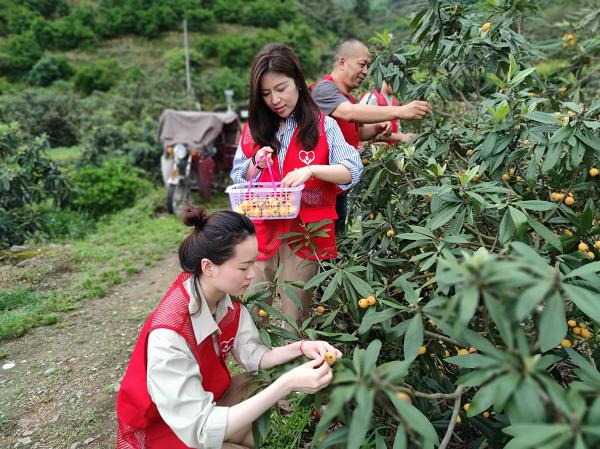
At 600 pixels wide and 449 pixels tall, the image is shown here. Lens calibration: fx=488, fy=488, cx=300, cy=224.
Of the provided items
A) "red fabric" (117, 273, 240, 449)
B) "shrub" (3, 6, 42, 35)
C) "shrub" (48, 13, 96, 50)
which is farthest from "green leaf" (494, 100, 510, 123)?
"shrub" (3, 6, 42, 35)

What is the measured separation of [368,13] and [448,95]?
3556 centimetres

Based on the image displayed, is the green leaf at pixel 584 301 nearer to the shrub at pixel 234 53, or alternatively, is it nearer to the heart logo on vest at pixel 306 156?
the heart logo on vest at pixel 306 156

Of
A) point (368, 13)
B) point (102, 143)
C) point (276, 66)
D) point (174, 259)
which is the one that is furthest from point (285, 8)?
point (276, 66)

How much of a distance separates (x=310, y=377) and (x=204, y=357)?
416 mm

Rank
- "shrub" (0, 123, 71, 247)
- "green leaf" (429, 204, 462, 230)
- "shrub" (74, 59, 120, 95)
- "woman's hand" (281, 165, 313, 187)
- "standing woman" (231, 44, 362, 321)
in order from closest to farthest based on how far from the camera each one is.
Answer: "green leaf" (429, 204, 462, 230), "woman's hand" (281, 165, 313, 187), "standing woman" (231, 44, 362, 321), "shrub" (0, 123, 71, 247), "shrub" (74, 59, 120, 95)

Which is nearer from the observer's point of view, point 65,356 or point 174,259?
point 65,356

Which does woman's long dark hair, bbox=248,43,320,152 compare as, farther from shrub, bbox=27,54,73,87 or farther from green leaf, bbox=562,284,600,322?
shrub, bbox=27,54,73,87

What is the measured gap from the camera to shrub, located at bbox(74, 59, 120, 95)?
22.5 meters

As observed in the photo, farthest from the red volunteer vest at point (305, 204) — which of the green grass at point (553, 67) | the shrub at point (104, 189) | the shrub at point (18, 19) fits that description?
the shrub at point (18, 19)

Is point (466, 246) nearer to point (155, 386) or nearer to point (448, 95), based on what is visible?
point (155, 386)

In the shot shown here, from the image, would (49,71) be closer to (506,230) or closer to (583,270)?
(506,230)

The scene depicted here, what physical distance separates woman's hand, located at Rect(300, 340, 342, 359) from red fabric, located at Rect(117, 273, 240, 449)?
0.94 feet

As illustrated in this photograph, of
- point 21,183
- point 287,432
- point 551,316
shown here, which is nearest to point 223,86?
point 21,183

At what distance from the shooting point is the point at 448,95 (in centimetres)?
246
